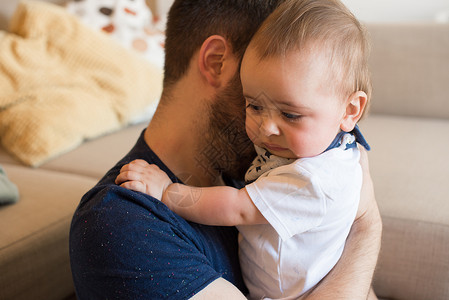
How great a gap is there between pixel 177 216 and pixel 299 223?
0.70 feet

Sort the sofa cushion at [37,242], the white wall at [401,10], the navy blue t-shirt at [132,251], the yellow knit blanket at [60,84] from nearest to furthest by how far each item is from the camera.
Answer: the navy blue t-shirt at [132,251], the sofa cushion at [37,242], the yellow knit blanket at [60,84], the white wall at [401,10]

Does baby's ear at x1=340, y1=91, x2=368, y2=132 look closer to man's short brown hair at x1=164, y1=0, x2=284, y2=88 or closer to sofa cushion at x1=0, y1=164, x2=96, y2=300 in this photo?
man's short brown hair at x1=164, y1=0, x2=284, y2=88

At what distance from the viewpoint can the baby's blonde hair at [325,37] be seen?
0.80 metres

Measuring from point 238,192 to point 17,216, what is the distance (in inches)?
26.9

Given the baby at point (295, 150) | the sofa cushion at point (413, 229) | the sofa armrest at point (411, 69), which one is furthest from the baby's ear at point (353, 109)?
the sofa armrest at point (411, 69)

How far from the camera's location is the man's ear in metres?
0.95

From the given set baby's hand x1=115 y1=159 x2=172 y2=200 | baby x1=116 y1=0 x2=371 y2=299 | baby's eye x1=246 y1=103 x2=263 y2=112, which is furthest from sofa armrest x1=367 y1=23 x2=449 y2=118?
baby's hand x1=115 y1=159 x2=172 y2=200

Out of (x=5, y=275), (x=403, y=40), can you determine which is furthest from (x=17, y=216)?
(x=403, y=40)

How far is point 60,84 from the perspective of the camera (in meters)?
1.97

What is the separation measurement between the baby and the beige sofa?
1.54 feet

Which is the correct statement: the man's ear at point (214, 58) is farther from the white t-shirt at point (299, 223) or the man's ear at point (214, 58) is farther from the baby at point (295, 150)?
the white t-shirt at point (299, 223)

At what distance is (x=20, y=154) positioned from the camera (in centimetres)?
174

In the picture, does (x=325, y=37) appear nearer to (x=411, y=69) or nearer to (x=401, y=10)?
(x=411, y=69)

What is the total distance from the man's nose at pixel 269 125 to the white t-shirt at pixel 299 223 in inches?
2.5
